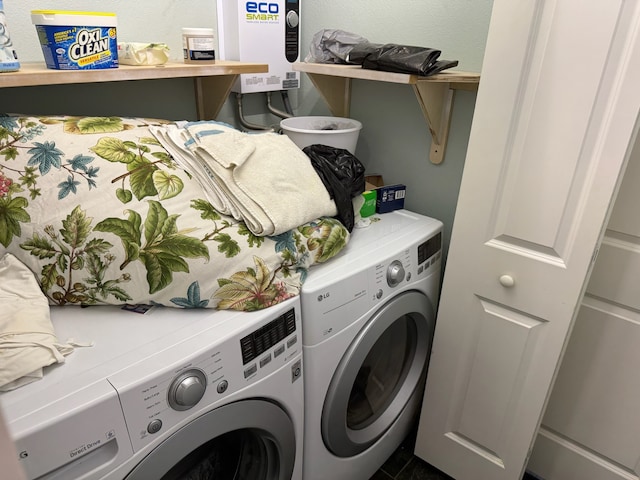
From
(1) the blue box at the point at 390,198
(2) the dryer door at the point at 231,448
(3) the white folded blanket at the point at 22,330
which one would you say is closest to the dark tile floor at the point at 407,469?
(2) the dryer door at the point at 231,448

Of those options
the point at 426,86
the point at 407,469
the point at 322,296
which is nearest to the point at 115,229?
the point at 322,296

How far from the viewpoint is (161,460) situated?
29.2 inches

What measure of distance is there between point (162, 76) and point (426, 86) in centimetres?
72

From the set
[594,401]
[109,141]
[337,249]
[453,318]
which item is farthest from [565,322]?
[109,141]

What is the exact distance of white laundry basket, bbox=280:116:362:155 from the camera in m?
1.35

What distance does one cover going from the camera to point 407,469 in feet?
5.03

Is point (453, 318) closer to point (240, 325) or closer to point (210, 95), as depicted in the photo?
point (240, 325)

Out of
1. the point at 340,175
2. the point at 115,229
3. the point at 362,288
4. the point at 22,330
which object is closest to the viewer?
the point at 22,330

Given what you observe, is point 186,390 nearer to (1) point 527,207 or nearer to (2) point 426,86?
(1) point 527,207

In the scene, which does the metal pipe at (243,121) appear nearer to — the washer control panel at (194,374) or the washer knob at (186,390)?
the washer control panel at (194,374)

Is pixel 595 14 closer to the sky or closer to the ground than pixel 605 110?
closer to the sky

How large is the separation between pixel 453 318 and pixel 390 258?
29 cm

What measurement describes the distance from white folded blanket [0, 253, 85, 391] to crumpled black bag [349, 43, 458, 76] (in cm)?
97

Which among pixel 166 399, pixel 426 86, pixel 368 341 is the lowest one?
pixel 368 341
